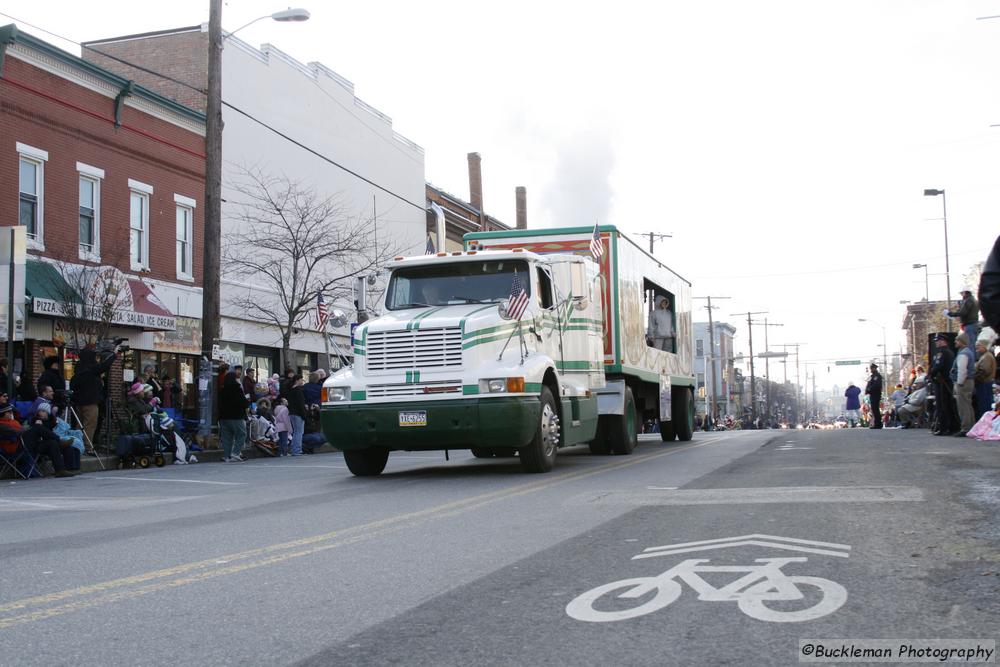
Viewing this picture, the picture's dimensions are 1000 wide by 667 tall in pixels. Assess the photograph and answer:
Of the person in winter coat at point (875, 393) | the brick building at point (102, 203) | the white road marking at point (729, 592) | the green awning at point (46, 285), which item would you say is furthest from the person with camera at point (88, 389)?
the person in winter coat at point (875, 393)

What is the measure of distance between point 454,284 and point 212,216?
974 cm

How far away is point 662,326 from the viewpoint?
2145cm

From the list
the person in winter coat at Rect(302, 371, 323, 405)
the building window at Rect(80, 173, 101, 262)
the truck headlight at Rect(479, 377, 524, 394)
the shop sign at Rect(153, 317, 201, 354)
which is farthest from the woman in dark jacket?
the truck headlight at Rect(479, 377, 524, 394)

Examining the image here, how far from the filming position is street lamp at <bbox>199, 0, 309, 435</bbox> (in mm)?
22234

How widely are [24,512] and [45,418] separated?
553 centimetres

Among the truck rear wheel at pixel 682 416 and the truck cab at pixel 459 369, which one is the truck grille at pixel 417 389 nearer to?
the truck cab at pixel 459 369

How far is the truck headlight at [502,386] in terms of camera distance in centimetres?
1288

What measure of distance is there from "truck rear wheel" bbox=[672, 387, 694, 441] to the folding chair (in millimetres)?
12858

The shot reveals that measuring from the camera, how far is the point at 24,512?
10820mm

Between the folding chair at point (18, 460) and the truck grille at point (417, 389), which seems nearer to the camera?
the truck grille at point (417, 389)

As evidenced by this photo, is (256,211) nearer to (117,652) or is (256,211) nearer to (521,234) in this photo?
(521,234)

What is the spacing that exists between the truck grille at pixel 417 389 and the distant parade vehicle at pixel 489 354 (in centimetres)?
1

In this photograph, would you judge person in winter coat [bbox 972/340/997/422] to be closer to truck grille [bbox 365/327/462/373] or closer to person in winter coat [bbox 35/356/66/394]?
truck grille [bbox 365/327/462/373]

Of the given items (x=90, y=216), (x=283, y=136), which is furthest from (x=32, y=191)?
(x=283, y=136)
